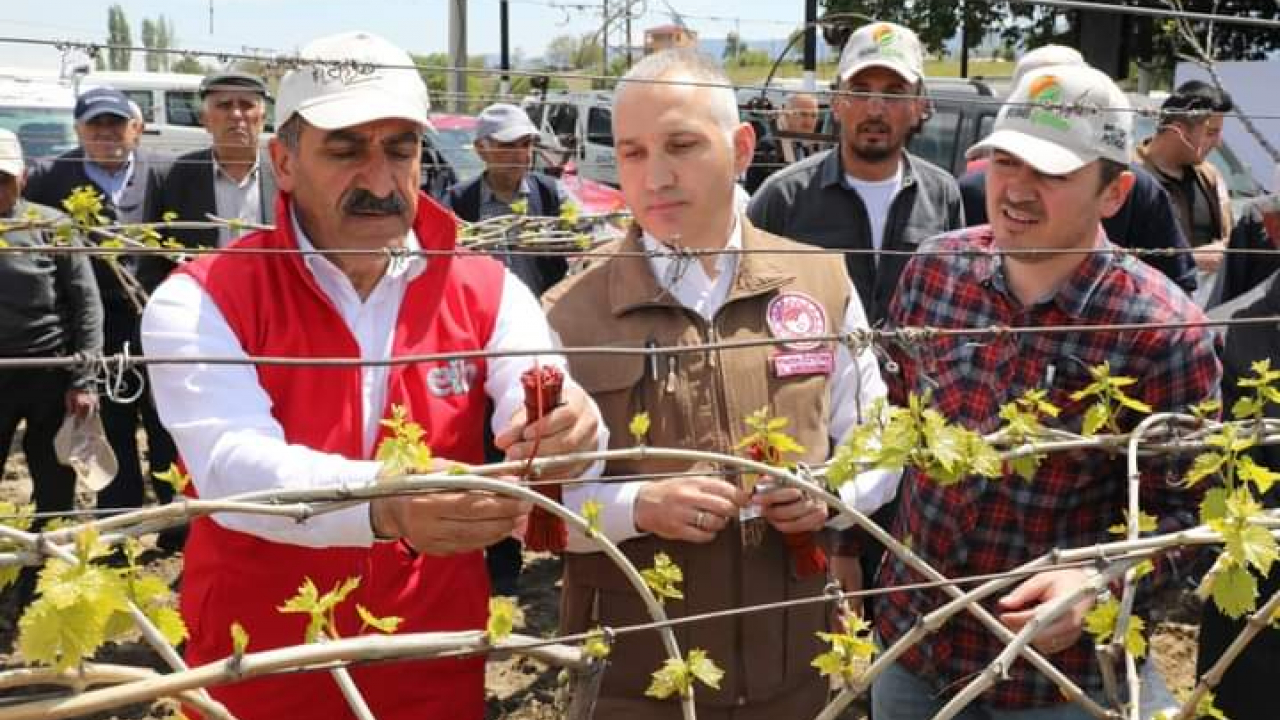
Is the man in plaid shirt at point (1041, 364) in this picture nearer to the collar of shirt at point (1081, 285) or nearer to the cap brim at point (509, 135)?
the collar of shirt at point (1081, 285)

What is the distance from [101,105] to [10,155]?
129 cm

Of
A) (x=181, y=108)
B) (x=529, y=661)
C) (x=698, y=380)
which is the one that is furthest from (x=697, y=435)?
(x=181, y=108)

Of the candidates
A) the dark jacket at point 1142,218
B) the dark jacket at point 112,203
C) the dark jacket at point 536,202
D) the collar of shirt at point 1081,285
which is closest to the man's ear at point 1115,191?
the collar of shirt at point 1081,285

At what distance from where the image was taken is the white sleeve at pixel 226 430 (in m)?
1.65

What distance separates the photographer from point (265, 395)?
179cm

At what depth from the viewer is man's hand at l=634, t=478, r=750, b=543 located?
1889mm

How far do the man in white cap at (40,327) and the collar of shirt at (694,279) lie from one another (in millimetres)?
3082

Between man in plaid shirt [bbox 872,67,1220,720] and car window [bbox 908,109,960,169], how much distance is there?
24.5 feet

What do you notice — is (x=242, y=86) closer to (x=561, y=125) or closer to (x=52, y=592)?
(x=52, y=592)

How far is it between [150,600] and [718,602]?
1.05 metres

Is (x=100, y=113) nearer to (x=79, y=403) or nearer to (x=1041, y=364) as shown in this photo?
(x=79, y=403)

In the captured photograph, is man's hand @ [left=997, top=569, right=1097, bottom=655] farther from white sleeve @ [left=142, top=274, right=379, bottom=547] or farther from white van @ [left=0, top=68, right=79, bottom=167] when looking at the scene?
white van @ [left=0, top=68, right=79, bottom=167]

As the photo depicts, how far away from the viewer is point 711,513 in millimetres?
1893

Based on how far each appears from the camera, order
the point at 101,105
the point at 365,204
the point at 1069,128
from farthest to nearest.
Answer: the point at 101,105
the point at 1069,128
the point at 365,204
